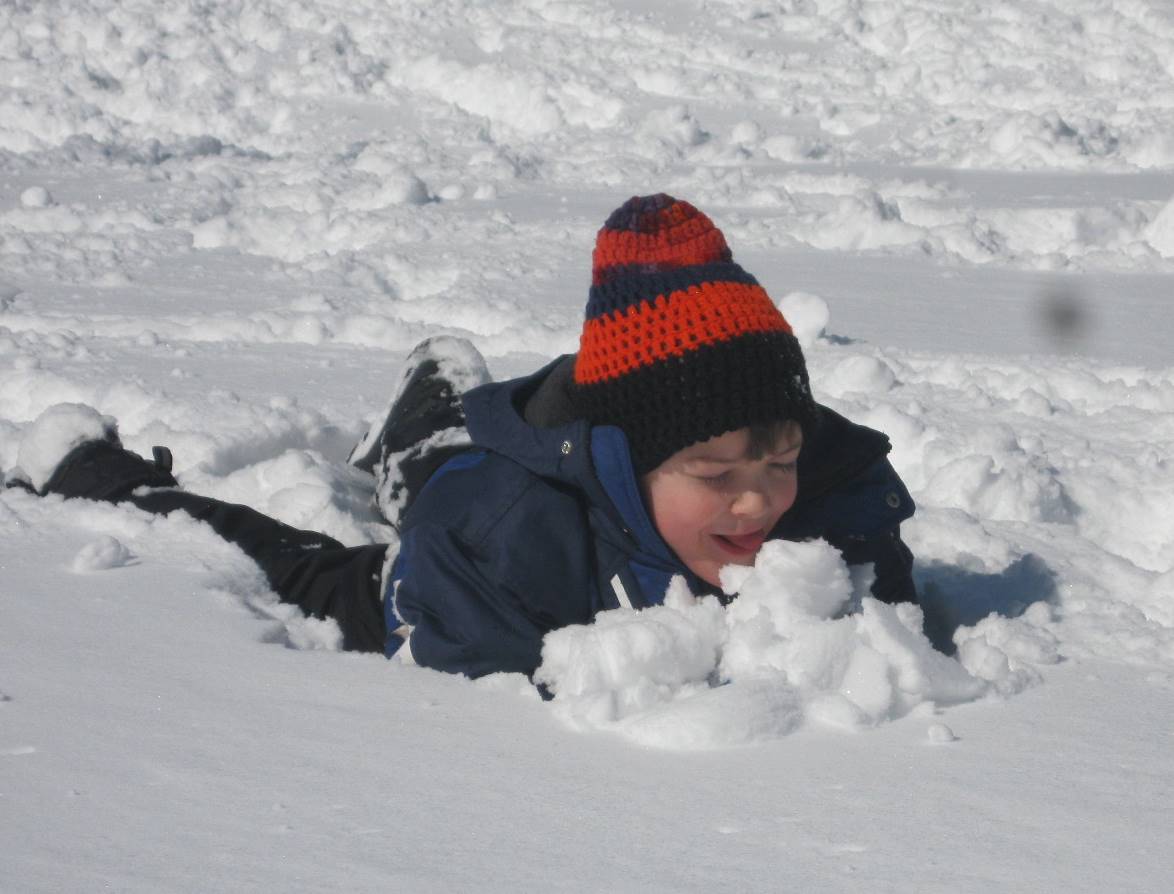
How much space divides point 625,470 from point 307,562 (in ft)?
2.06

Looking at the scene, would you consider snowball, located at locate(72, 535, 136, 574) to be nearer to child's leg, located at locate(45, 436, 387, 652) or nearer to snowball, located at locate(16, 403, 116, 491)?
child's leg, located at locate(45, 436, 387, 652)

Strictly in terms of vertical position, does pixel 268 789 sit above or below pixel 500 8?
A: below

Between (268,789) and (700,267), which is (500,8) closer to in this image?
(700,267)

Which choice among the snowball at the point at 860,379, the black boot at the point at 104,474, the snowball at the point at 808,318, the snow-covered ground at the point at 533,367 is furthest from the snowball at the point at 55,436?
the snowball at the point at 808,318

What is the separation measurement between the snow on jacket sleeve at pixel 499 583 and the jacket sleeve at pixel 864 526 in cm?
33

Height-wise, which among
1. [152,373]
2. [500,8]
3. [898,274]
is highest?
[500,8]

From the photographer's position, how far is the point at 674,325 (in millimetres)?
1775

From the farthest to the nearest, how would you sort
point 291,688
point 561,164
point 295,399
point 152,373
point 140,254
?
point 561,164
point 140,254
point 152,373
point 295,399
point 291,688

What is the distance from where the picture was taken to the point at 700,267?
5.98ft

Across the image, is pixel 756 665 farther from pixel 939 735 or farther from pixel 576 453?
pixel 576 453

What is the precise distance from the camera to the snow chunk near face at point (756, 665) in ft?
4.91

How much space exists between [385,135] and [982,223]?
3330 mm

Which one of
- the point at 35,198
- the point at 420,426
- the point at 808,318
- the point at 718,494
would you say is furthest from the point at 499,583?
the point at 35,198

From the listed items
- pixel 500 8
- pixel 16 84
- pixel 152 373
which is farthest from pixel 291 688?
pixel 500 8
